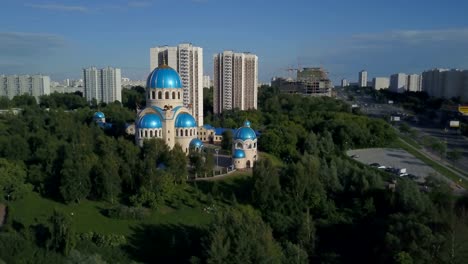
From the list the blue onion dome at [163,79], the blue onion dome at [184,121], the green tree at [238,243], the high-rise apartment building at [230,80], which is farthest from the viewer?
the high-rise apartment building at [230,80]

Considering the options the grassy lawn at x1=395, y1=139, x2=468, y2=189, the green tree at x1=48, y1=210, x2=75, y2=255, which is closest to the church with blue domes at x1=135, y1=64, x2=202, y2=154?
the green tree at x1=48, y1=210, x2=75, y2=255

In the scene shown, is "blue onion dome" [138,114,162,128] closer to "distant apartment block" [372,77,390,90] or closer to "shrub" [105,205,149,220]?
"shrub" [105,205,149,220]

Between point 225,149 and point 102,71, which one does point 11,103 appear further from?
point 225,149

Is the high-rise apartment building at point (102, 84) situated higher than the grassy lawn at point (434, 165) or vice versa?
the high-rise apartment building at point (102, 84)

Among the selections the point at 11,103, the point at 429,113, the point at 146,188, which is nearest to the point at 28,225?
the point at 146,188

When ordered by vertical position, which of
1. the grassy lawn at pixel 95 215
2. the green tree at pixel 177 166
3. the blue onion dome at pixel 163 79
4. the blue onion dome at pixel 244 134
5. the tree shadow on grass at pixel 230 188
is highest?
the blue onion dome at pixel 163 79

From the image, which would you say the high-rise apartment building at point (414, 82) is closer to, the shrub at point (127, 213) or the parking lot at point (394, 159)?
the parking lot at point (394, 159)

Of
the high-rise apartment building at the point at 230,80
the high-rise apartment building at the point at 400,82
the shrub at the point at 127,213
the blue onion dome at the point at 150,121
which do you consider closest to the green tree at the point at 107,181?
the shrub at the point at 127,213
